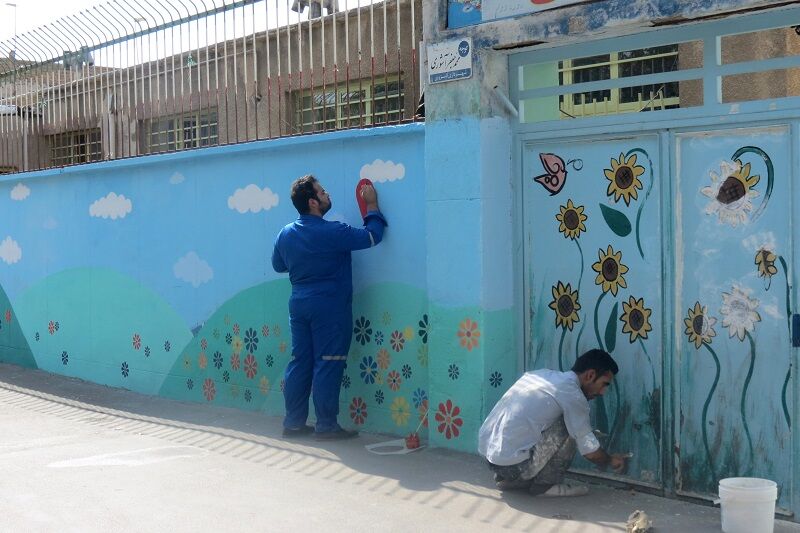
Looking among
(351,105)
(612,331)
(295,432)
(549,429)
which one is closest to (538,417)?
(549,429)

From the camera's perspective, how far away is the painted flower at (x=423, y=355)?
6648mm

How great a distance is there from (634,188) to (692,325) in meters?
0.84

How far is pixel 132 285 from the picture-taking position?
910cm

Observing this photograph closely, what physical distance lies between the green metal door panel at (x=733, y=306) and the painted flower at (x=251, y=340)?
3613mm

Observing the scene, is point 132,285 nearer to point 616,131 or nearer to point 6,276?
point 6,276

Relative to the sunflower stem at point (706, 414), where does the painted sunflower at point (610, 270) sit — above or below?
above

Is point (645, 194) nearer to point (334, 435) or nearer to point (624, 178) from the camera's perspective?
point (624, 178)

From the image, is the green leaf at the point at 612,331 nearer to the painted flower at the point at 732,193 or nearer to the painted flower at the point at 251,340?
the painted flower at the point at 732,193

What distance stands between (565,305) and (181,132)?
427cm

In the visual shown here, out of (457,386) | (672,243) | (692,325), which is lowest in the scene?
(457,386)

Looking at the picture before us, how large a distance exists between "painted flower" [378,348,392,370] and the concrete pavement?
52 cm

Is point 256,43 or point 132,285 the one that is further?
point 132,285

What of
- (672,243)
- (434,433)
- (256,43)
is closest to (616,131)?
(672,243)

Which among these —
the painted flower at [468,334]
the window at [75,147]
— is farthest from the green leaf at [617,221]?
the window at [75,147]
